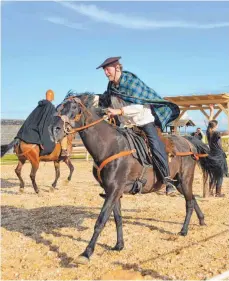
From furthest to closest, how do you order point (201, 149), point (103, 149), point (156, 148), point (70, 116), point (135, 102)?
point (201, 149) → point (156, 148) → point (135, 102) → point (103, 149) → point (70, 116)

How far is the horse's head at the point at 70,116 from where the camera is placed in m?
4.72

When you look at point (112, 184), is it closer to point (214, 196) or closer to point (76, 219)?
point (76, 219)

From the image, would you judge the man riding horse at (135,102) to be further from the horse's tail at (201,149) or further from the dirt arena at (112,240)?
the horse's tail at (201,149)

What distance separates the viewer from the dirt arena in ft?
15.4

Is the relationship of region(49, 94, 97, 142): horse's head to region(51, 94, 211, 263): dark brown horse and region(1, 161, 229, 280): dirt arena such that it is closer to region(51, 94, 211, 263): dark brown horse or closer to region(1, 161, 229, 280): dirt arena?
region(51, 94, 211, 263): dark brown horse

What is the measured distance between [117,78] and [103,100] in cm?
49

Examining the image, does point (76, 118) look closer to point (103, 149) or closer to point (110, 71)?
point (103, 149)

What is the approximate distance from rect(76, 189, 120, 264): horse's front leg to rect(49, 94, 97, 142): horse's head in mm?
1111

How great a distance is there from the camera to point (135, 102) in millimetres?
5559

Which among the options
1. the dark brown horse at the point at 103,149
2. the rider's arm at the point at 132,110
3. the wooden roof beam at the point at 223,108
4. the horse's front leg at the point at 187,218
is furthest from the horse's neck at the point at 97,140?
the wooden roof beam at the point at 223,108

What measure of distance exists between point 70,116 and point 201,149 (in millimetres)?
3658

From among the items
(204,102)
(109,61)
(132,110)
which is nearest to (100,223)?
(132,110)

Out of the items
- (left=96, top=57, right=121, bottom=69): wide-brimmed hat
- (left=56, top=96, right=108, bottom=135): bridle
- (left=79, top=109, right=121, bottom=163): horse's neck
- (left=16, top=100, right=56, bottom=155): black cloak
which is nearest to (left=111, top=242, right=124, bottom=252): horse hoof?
(left=79, top=109, right=121, bottom=163): horse's neck

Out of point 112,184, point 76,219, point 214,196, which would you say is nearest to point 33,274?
point 112,184
